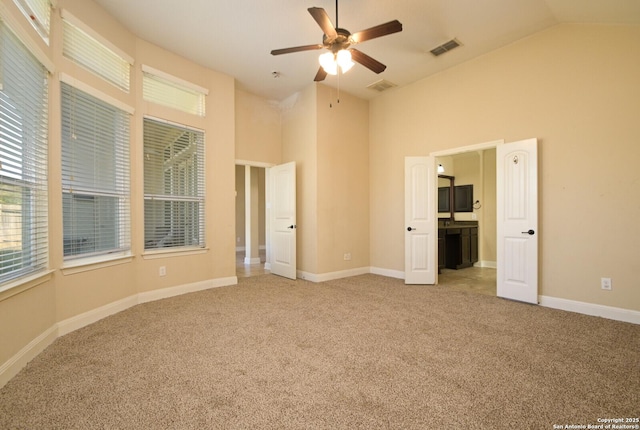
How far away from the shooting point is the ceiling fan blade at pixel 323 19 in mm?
2246

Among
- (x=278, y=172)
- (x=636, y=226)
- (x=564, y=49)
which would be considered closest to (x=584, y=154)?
(x=636, y=226)

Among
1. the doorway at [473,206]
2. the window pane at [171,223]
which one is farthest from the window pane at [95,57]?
the doorway at [473,206]

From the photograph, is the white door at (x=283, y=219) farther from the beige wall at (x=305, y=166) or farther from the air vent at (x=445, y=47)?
the air vent at (x=445, y=47)

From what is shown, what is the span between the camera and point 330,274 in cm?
494

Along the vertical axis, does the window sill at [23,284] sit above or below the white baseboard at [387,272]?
above

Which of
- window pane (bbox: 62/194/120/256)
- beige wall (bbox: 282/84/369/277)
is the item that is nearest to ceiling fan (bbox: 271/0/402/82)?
beige wall (bbox: 282/84/369/277)

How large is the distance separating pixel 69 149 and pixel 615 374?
483 centimetres

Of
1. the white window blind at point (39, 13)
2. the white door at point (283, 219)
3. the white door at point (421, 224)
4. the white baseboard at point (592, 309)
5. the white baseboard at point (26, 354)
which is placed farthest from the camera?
the white door at point (283, 219)

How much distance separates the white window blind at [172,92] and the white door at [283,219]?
64.0 inches

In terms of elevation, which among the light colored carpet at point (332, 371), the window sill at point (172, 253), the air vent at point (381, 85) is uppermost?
the air vent at point (381, 85)

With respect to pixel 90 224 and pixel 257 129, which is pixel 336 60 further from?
pixel 90 224

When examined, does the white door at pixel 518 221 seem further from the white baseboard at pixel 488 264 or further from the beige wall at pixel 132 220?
the beige wall at pixel 132 220

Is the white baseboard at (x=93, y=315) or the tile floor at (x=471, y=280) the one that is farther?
the tile floor at (x=471, y=280)

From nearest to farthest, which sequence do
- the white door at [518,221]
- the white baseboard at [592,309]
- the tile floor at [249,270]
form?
the white baseboard at [592,309] < the white door at [518,221] < the tile floor at [249,270]
